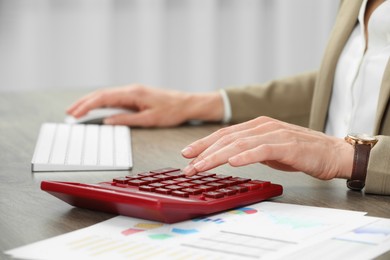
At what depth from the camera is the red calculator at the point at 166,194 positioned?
1.05 m

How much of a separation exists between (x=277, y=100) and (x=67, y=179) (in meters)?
0.81

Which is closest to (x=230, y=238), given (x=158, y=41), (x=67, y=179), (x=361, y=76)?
(x=67, y=179)

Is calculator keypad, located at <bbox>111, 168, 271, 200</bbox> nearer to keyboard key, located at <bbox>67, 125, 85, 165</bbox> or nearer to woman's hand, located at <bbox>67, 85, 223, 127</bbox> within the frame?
keyboard key, located at <bbox>67, 125, 85, 165</bbox>

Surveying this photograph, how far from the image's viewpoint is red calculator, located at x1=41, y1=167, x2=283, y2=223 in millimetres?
1052

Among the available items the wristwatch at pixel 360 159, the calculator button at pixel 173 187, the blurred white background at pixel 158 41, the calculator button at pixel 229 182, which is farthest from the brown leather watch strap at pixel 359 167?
the blurred white background at pixel 158 41

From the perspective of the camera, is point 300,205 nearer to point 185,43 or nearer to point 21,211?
point 21,211

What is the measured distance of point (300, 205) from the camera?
1.19m

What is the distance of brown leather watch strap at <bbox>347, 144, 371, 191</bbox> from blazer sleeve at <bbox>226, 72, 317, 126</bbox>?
70cm

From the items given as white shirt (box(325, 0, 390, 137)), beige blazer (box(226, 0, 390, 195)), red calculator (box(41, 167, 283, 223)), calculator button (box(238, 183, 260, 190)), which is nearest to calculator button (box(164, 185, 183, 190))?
red calculator (box(41, 167, 283, 223))

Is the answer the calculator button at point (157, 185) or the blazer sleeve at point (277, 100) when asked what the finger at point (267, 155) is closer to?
the calculator button at point (157, 185)

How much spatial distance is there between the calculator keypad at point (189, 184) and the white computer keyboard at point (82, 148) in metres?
0.24

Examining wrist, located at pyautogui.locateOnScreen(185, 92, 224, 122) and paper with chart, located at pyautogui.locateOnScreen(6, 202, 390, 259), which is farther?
wrist, located at pyautogui.locateOnScreen(185, 92, 224, 122)

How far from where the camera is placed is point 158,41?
4.12 meters

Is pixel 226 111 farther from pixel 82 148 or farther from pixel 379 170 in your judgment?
pixel 379 170
